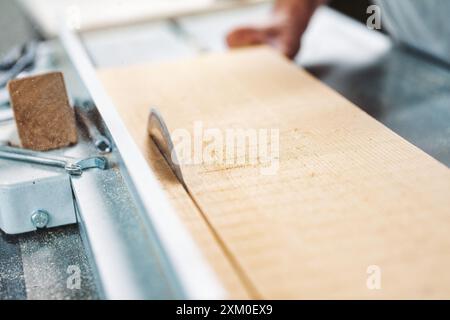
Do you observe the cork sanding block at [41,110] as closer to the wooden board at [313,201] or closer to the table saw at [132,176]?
the table saw at [132,176]

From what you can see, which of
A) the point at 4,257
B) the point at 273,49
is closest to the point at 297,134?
the point at 4,257

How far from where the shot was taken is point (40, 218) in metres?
1.03

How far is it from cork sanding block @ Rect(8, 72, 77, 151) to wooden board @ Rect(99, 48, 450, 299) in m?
0.15

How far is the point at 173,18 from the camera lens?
7.52ft

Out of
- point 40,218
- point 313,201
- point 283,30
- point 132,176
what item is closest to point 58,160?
point 40,218

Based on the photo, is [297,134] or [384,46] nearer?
[297,134]

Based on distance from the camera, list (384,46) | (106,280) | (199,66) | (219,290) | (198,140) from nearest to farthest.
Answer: (219,290)
(106,280)
(198,140)
(199,66)
(384,46)

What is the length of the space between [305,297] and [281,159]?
36 centimetres

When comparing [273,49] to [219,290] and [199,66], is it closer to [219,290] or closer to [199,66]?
[199,66]

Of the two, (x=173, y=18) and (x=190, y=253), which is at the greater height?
(x=190, y=253)

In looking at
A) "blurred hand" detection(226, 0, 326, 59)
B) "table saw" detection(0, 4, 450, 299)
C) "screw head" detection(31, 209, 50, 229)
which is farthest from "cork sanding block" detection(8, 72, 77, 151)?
"blurred hand" detection(226, 0, 326, 59)

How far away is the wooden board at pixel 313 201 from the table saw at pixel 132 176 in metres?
0.08

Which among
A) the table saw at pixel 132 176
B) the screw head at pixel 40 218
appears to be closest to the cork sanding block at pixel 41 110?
the table saw at pixel 132 176

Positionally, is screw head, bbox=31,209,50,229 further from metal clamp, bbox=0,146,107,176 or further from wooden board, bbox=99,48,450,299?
wooden board, bbox=99,48,450,299
